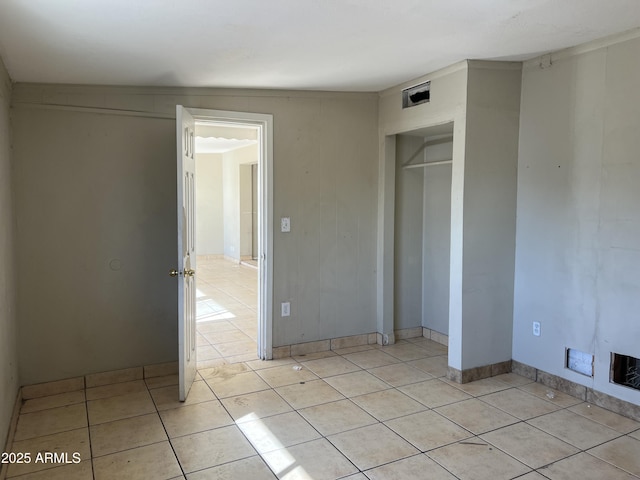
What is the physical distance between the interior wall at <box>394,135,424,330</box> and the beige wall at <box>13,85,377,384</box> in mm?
449

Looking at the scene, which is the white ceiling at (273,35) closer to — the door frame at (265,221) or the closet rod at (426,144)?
the door frame at (265,221)

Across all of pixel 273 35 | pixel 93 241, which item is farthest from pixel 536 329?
pixel 93 241

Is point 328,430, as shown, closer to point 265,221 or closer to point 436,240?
point 265,221

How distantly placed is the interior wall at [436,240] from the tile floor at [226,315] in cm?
174

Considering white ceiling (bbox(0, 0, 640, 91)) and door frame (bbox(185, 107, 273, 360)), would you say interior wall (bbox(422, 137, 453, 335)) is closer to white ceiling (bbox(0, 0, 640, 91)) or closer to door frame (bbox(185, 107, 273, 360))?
white ceiling (bbox(0, 0, 640, 91))

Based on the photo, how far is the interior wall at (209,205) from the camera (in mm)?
10125

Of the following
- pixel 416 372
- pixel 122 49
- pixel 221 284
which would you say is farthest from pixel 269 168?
pixel 221 284

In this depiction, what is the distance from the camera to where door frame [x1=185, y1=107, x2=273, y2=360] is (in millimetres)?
3824

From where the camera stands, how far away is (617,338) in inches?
115

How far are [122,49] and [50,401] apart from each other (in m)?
2.35

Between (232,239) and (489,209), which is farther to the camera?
(232,239)

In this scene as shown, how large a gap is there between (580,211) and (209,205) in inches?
326

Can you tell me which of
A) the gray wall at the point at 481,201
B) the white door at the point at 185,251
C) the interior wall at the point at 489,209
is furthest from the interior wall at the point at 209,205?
the interior wall at the point at 489,209

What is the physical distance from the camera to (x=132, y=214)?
11.4 ft
